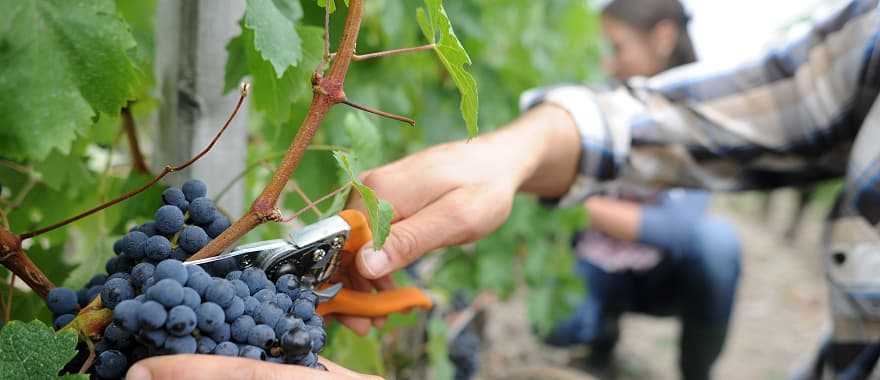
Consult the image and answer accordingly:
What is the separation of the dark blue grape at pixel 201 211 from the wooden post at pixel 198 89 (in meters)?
0.30

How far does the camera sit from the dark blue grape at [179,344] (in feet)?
2.03

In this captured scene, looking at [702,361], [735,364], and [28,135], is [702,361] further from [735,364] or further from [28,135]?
[28,135]

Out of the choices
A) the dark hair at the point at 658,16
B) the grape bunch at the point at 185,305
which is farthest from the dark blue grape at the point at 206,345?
the dark hair at the point at 658,16

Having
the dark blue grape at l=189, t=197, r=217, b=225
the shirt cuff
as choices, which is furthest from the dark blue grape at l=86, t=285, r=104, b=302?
the shirt cuff

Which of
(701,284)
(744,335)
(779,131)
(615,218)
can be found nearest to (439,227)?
(779,131)

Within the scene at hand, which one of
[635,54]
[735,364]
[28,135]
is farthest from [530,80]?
[735,364]

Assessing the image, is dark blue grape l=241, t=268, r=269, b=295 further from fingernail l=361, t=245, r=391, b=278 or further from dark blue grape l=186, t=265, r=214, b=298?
fingernail l=361, t=245, r=391, b=278

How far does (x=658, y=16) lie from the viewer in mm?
3871

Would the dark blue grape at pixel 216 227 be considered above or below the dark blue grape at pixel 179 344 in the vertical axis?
above

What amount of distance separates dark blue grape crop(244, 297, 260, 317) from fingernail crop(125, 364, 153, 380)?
3.6 inches

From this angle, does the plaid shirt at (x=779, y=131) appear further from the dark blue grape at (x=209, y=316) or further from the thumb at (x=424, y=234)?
the dark blue grape at (x=209, y=316)

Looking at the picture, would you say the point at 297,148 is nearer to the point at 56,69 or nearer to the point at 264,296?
the point at 264,296

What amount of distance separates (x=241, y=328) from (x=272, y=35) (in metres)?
0.34

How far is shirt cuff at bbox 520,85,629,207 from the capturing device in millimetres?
1464
